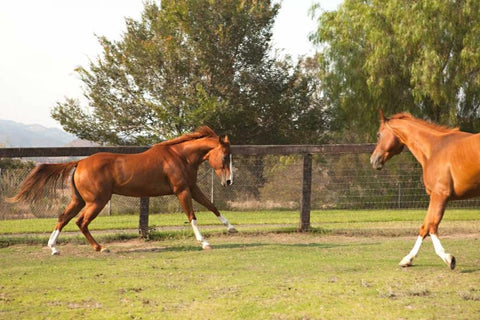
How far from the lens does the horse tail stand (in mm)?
9984

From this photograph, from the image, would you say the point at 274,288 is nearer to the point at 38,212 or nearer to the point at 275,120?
the point at 38,212

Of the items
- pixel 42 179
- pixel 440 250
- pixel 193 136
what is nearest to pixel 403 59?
pixel 193 136

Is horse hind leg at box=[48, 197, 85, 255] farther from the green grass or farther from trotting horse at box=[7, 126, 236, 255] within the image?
the green grass

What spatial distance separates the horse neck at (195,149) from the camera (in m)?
10.5

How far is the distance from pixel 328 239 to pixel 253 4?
2332 centimetres

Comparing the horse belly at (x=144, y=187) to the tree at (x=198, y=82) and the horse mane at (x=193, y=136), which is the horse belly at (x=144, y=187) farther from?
the tree at (x=198, y=82)

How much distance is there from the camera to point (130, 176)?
32.5 ft

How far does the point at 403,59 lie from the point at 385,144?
56.5ft

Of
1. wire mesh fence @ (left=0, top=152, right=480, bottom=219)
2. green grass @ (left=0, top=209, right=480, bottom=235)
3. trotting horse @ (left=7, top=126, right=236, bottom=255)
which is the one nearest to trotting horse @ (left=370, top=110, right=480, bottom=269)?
trotting horse @ (left=7, top=126, right=236, bottom=255)

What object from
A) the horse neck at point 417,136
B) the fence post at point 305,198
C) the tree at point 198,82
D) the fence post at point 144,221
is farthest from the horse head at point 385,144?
the tree at point 198,82

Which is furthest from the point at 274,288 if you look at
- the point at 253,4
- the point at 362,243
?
the point at 253,4

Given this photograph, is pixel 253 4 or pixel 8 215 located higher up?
pixel 253 4

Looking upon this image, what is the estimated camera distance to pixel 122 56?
33.0 m

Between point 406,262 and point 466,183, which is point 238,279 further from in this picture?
→ point 466,183
